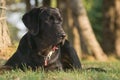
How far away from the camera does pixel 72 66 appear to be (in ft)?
36.8

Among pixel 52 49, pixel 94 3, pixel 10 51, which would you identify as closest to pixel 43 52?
pixel 52 49

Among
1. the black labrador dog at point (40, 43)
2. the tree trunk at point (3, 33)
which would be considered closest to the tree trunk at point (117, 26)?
the tree trunk at point (3, 33)

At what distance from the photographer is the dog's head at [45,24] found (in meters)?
10.2

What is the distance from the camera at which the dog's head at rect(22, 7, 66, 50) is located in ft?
33.6

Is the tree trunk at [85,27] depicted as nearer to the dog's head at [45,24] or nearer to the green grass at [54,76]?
the dog's head at [45,24]

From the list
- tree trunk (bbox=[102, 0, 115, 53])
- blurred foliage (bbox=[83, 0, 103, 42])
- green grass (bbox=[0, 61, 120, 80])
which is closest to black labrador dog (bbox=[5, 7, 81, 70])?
green grass (bbox=[0, 61, 120, 80])

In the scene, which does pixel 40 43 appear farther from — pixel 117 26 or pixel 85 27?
pixel 117 26

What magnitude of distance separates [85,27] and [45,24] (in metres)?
14.6

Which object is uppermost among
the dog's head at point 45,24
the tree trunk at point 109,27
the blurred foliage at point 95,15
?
the dog's head at point 45,24

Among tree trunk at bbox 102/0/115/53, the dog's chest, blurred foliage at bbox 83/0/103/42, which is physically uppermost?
the dog's chest

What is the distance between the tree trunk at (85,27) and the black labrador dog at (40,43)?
44.4 ft

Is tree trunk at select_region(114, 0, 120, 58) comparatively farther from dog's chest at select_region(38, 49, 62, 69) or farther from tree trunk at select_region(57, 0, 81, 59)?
dog's chest at select_region(38, 49, 62, 69)

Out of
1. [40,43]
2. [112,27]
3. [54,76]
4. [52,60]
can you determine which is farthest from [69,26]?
[54,76]

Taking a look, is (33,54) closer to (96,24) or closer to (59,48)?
(59,48)
